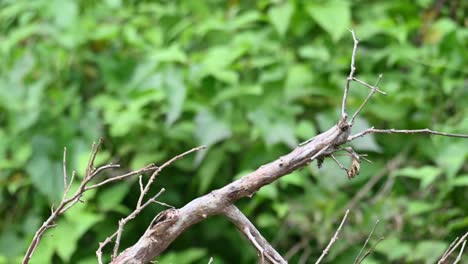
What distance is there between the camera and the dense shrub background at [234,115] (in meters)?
2.68

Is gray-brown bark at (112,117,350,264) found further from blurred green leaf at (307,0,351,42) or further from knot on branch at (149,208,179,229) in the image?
blurred green leaf at (307,0,351,42)

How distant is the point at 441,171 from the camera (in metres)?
2.55

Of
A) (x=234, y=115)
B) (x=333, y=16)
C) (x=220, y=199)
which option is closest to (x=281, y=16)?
(x=333, y=16)

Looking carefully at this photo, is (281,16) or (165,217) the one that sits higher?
(165,217)

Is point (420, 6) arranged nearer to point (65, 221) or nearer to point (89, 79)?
point (89, 79)

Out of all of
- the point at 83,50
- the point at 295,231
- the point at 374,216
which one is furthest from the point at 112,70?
the point at 374,216

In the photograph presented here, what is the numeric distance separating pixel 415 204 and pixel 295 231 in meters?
0.42

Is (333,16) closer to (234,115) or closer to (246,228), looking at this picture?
(234,115)

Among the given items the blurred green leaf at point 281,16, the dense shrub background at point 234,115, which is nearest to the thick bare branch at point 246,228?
the dense shrub background at point 234,115

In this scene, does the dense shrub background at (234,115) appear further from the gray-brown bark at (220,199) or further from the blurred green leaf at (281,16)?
the gray-brown bark at (220,199)

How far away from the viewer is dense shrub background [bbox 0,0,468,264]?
2.68 meters

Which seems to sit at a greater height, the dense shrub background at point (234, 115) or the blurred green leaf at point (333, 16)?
the blurred green leaf at point (333, 16)

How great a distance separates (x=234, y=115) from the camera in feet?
9.12

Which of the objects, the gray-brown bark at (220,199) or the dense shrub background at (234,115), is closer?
the gray-brown bark at (220,199)
